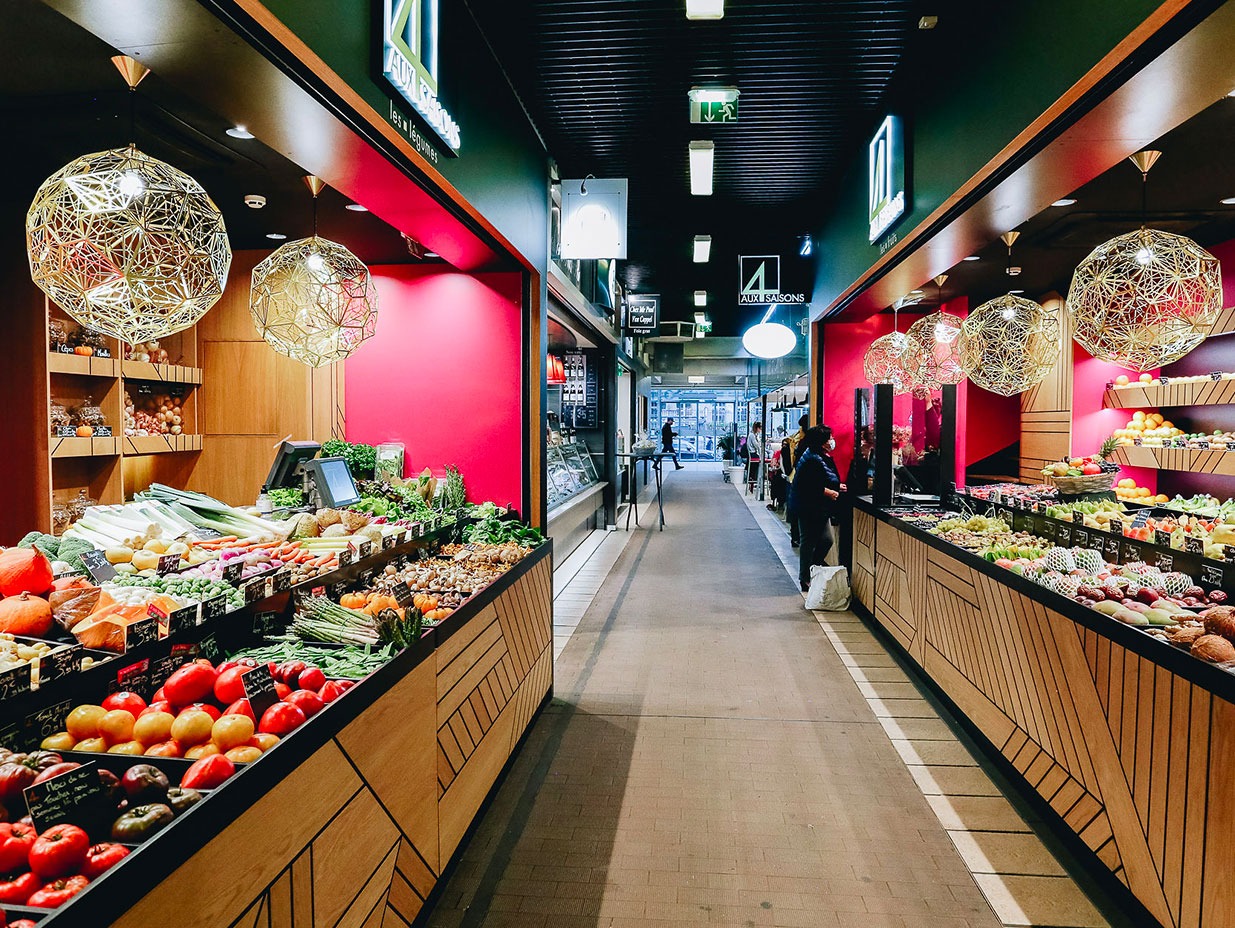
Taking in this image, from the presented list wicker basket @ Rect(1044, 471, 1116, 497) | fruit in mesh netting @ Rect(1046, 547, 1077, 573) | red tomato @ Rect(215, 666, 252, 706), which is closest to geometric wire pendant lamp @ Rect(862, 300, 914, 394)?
wicker basket @ Rect(1044, 471, 1116, 497)

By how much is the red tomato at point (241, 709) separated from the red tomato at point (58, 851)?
472mm

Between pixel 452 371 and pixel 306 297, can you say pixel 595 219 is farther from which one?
pixel 306 297

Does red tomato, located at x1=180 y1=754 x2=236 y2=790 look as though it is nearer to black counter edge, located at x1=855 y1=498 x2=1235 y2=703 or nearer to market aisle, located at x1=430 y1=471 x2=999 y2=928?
market aisle, located at x1=430 y1=471 x2=999 y2=928

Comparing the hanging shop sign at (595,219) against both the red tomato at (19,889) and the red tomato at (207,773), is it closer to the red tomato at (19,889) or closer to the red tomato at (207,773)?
the red tomato at (207,773)

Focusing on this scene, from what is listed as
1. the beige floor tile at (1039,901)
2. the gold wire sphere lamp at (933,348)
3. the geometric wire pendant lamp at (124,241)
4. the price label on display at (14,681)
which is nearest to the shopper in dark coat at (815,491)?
the gold wire sphere lamp at (933,348)

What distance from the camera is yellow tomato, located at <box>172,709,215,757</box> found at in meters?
1.72

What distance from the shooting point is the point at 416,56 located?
329cm

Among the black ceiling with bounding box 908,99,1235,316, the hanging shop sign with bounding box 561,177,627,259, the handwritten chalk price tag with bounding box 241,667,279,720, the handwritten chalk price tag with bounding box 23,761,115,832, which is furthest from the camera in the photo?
the hanging shop sign with bounding box 561,177,627,259

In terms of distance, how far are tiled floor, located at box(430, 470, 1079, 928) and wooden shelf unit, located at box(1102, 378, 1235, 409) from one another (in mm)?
4401

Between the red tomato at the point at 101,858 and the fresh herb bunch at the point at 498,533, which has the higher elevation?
the fresh herb bunch at the point at 498,533

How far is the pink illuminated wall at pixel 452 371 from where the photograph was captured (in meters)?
5.64

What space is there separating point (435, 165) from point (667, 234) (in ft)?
20.6

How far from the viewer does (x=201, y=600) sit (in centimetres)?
220

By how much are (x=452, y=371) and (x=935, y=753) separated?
4249 millimetres
